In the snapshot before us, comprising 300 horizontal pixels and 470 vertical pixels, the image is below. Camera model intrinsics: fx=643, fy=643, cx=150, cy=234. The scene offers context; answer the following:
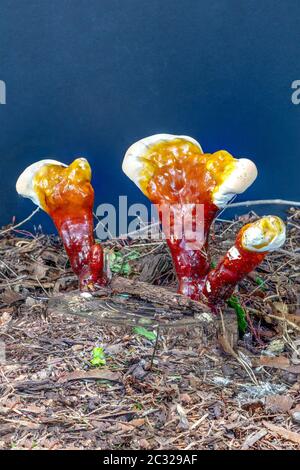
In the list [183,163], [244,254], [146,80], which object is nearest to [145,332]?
[244,254]

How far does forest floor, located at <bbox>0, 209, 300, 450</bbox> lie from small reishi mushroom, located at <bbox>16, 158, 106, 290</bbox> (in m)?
0.21

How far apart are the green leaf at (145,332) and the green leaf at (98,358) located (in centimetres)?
16

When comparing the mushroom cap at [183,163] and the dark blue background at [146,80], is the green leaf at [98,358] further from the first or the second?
the dark blue background at [146,80]

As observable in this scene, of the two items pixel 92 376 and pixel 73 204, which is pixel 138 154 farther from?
pixel 92 376

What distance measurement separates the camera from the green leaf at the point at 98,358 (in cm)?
212

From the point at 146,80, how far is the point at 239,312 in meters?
1.57

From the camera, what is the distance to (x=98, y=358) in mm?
2139

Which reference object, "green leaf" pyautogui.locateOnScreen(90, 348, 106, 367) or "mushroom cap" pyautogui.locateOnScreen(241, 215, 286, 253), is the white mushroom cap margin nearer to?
"mushroom cap" pyautogui.locateOnScreen(241, 215, 286, 253)

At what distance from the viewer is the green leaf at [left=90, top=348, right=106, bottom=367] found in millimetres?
2115

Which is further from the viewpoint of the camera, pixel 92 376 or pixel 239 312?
pixel 239 312

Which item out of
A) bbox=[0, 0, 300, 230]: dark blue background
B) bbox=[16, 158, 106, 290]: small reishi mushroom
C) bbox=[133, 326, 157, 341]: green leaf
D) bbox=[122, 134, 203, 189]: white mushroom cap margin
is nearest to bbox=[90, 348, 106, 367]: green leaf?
bbox=[133, 326, 157, 341]: green leaf

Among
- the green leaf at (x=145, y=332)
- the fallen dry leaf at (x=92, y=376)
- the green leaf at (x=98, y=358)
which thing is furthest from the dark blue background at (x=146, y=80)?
the fallen dry leaf at (x=92, y=376)

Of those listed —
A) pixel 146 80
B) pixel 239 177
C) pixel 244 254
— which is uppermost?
pixel 146 80

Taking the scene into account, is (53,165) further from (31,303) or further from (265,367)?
(265,367)
